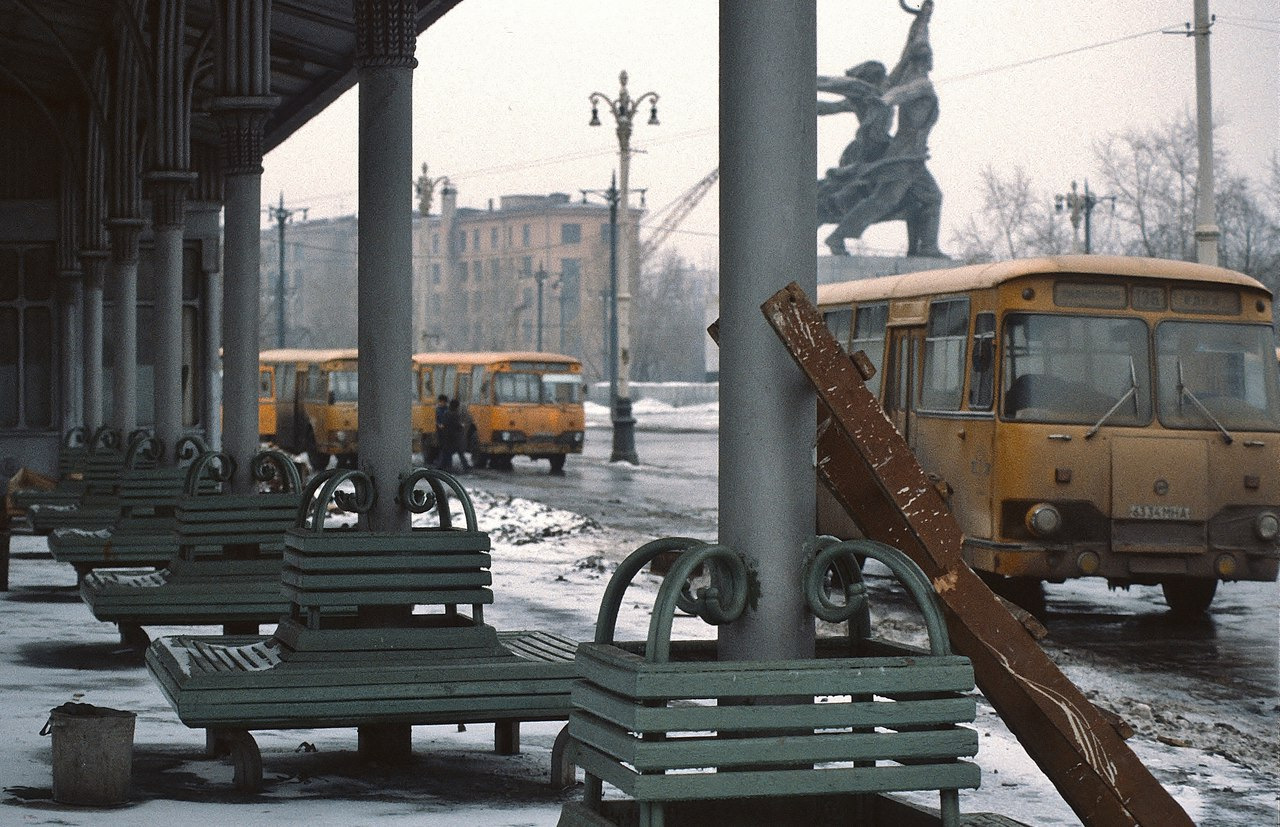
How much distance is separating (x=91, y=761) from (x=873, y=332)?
13.9 m

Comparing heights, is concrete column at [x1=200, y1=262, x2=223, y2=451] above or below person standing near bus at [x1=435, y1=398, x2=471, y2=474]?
above

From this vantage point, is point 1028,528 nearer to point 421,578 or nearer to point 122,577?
point 122,577

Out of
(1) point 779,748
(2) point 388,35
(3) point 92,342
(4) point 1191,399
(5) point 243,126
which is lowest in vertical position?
(1) point 779,748

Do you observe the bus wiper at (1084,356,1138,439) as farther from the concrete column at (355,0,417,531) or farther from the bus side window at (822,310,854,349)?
the concrete column at (355,0,417,531)

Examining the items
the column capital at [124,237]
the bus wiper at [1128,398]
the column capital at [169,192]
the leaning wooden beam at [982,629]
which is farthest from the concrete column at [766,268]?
the column capital at [124,237]

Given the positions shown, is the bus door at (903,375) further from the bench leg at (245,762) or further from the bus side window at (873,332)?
the bench leg at (245,762)

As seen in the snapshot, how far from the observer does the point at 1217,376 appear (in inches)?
674

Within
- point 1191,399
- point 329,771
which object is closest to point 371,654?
point 329,771

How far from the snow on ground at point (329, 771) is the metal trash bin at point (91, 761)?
90 mm

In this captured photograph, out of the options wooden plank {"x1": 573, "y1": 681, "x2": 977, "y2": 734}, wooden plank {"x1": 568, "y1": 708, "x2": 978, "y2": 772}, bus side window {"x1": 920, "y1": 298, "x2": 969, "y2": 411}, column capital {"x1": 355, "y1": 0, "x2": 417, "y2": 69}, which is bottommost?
wooden plank {"x1": 568, "y1": 708, "x2": 978, "y2": 772}

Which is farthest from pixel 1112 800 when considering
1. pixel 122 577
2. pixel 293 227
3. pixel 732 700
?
pixel 293 227

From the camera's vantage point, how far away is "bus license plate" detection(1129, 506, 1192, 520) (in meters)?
16.3

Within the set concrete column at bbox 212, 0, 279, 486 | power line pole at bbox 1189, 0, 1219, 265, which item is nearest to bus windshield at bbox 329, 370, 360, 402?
power line pole at bbox 1189, 0, 1219, 265

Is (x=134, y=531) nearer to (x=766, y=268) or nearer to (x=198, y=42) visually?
(x=198, y=42)
